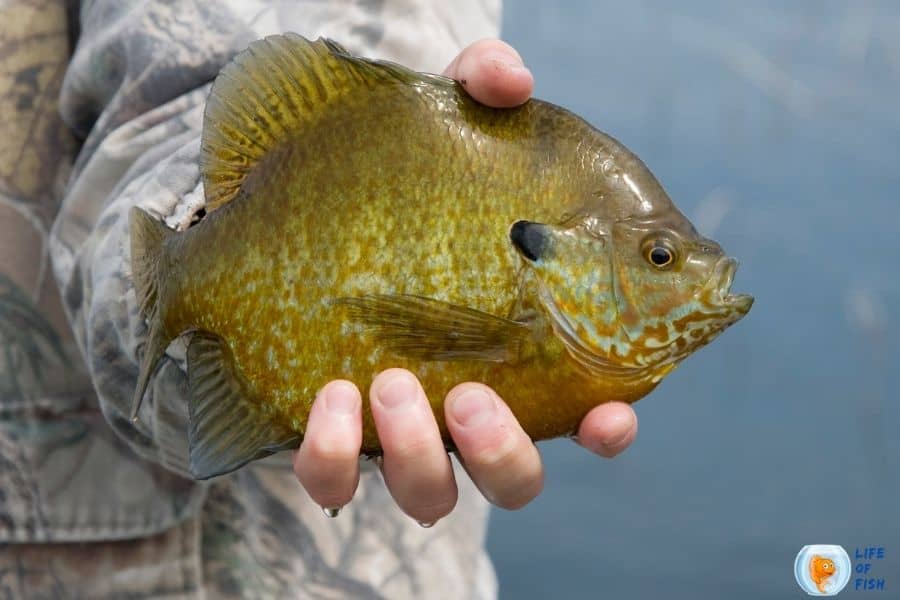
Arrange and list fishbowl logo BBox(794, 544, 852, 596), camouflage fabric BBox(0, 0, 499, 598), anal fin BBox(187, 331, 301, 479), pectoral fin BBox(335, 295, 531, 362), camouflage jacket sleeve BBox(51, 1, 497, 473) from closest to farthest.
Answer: pectoral fin BBox(335, 295, 531, 362) < anal fin BBox(187, 331, 301, 479) < camouflage jacket sleeve BBox(51, 1, 497, 473) < camouflage fabric BBox(0, 0, 499, 598) < fishbowl logo BBox(794, 544, 852, 596)

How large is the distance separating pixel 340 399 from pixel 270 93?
391 mm

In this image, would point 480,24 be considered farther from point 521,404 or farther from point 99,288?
point 521,404

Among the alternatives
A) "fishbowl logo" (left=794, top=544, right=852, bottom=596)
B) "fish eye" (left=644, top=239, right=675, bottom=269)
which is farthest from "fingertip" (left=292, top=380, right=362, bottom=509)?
"fishbowl logo" (left=794, top=544, right=852, bottom=596)

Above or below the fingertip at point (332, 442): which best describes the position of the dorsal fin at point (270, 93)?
above

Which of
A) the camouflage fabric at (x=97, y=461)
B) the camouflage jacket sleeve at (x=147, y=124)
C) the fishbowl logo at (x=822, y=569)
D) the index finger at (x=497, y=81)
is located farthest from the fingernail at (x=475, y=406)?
the fishbowl logo at (x=822, y=569)

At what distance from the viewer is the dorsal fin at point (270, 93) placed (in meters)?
1.21

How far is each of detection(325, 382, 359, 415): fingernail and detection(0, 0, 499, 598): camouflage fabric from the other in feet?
2.36

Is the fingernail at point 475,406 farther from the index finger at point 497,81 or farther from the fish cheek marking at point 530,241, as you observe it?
the index finger at point 497,81

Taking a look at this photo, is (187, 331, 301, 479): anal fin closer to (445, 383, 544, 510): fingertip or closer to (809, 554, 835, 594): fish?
(445, 383, 544, 510): fingertip

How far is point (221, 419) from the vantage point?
4.04ft

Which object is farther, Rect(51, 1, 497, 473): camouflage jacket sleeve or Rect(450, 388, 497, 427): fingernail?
Rect(51, 1, 497, 473): camouflage jacket sleeve

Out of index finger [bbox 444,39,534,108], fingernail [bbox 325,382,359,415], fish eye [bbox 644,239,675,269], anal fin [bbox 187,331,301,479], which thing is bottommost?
anal fin [bbox 187,331,301,479]

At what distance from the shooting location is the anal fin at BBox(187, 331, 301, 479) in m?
1.21

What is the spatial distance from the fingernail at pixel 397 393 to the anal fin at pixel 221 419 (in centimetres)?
16
